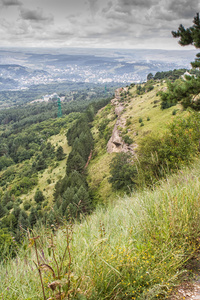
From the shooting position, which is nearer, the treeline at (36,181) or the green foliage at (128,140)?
the treeline at (36,181)

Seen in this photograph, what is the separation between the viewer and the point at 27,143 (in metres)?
116

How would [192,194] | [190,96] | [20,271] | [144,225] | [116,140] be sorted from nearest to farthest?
1. [20,271]
2. [144,225]
3. [192,194]
4. [190,96]
5. [116,140]

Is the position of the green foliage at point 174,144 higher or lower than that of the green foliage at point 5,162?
higher

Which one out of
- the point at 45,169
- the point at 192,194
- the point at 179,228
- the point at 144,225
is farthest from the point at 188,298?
the point at 45,169

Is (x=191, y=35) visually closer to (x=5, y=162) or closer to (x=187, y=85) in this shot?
(x=187, y=85)

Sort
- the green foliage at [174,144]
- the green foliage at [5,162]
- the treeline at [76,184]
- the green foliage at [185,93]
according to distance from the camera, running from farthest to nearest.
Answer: the green foliage at [5,162], the treeline at [76,184], the green foliage at [174,144], the green foliage at [185,93]

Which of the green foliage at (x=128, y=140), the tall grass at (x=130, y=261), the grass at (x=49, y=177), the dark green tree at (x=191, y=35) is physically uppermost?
the dark green tree at (x=191, y=35)

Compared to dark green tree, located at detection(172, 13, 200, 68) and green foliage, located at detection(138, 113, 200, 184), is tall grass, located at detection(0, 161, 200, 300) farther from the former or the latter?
green foliage, located at detection(138, 113, 200, 184)

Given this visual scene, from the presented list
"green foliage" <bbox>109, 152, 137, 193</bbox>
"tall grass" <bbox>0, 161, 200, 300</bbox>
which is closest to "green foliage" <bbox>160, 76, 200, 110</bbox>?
"tall grass" <bbox>0, 161, 200, 300</bbox>

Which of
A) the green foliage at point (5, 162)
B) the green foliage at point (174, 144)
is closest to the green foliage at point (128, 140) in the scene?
the green foliage at point (174, 144)

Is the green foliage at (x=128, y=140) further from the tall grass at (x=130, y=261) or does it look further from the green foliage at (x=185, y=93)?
the tall grass at (x=130, y=261)

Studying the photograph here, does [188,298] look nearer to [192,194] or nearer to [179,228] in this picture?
[179,228]

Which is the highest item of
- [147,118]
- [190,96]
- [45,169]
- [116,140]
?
[190,96]

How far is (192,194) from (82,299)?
2.71m
